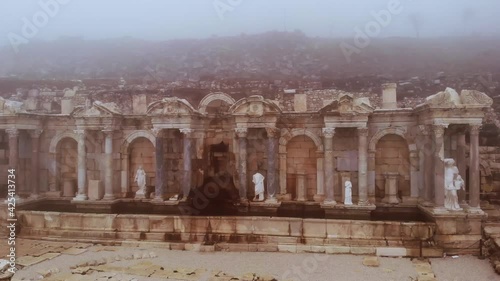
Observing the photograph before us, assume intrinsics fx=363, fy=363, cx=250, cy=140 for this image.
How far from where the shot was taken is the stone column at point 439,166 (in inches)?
560

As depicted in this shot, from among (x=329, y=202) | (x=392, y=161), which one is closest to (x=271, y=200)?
(x=329, y=202)

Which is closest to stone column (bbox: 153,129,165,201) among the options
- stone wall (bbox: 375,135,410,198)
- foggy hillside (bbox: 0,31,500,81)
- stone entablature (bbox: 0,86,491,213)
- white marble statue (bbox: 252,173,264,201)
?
stone entablature (bbox: 0,86,491,213)

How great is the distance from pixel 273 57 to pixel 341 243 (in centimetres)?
5378

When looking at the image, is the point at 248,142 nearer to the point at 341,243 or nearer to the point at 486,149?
the point at 341,243

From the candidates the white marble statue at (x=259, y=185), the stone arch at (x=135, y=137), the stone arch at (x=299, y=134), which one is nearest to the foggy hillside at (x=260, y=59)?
the stone arch at (x=299, y=134)

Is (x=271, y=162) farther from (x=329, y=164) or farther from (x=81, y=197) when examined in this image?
(x=81, y=197)

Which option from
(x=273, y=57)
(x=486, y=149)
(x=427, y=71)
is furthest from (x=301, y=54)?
(x=486, y=149)

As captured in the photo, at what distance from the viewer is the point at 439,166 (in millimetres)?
14469

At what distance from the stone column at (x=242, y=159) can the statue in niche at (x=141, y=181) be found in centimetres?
504

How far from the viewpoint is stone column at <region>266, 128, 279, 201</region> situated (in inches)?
675

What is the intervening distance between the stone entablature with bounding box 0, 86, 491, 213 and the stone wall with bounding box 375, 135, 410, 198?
0.05 m

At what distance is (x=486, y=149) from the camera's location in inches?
740

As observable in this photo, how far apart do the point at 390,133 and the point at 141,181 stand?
488 inches

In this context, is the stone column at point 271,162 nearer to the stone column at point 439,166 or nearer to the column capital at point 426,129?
the column capital at point 426,129
